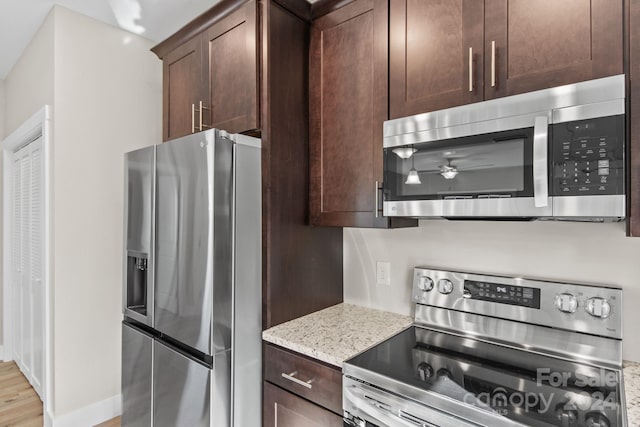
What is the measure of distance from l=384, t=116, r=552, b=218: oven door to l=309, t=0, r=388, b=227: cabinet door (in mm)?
150

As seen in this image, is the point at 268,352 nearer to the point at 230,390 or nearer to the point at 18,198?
the point at 230,390

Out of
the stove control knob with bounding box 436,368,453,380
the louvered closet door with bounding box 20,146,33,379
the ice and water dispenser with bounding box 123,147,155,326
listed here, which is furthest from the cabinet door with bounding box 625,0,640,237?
the louvered closet door with bounding box 20,146,33,379

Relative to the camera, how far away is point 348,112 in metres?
1.66

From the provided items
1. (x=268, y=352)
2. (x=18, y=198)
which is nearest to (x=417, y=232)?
(x=268, y=352)

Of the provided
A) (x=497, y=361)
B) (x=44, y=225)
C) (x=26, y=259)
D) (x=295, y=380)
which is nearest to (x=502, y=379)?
(x=497, y=361)

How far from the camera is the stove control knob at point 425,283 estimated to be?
1671 mm

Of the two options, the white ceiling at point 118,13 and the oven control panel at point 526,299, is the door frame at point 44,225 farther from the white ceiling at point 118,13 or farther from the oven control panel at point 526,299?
the oven control panel at point 526,299

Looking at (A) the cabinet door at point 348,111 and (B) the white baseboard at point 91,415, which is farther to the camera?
Answer: (B) the white baseboard at point 91,415

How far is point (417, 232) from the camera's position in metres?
1.79

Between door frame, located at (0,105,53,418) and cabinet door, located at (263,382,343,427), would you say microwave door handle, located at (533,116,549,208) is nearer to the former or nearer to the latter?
cabinet door, located at (263,382,343,427)

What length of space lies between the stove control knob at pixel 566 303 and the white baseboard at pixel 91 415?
2.75 meters

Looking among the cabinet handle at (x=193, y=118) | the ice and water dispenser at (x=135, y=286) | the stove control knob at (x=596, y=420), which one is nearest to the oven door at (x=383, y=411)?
the stove control knob at (x=596, y=420)

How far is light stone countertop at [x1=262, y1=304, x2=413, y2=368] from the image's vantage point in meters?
1.39

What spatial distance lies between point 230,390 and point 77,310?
144cm
